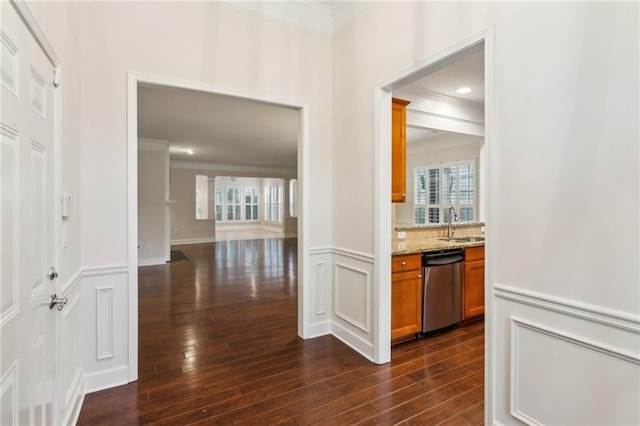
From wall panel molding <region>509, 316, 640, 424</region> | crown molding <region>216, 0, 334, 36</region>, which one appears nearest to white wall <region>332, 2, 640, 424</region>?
wall panel molding <region>509, 316, 640, 424</region>

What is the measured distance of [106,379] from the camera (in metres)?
2.29

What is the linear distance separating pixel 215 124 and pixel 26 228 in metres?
4.73

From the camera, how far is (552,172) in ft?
4.94

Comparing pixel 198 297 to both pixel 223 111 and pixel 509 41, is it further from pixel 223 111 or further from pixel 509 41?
pixel 509 41

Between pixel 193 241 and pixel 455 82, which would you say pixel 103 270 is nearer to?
pixel 455 82

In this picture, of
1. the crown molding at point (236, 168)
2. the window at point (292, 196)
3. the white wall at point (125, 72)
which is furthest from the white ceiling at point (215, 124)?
the window at point (292, 196)

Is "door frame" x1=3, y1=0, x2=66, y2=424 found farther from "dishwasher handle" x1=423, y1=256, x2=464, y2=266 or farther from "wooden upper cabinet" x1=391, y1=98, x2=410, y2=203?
"dishwasher handle" x1=423, y1=256, x2=464, y2=266

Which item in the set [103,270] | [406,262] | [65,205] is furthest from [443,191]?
[65,205]

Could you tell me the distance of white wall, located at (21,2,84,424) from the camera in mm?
1665

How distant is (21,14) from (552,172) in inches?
Answer: 89.7

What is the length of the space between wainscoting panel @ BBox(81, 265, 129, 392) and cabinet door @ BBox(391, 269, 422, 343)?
2.22m

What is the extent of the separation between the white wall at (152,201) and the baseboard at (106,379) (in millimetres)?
5047

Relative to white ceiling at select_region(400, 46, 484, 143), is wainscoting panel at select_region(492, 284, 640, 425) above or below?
below

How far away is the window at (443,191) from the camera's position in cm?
633
